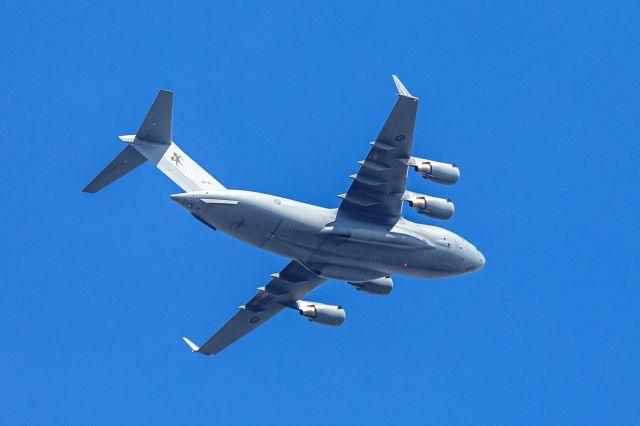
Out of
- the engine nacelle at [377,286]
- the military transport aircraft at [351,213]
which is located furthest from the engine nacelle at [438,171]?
the engine nacelle at [377,286]

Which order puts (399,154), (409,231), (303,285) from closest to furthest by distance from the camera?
1. (399,154)
2. (409,231)
3. (303,285)

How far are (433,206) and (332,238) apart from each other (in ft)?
9.80

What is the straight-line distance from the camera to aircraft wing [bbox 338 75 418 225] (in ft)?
119

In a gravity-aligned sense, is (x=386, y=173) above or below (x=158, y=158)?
above

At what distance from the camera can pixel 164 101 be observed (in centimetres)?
3844

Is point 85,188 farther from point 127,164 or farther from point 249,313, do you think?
point 249,313

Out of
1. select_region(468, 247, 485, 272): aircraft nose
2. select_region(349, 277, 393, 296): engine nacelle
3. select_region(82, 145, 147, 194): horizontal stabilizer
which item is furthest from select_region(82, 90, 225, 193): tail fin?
select_region(468, 247, 485, 272): aircraft nose

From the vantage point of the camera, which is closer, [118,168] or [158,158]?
[118,168]

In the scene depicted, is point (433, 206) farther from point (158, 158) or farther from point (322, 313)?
point (158, 158)

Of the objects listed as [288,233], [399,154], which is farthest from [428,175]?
[288,233]

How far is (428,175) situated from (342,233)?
2.83 metres

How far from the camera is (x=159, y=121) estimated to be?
38.8 m

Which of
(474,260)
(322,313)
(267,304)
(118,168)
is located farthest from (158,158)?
(474,260)

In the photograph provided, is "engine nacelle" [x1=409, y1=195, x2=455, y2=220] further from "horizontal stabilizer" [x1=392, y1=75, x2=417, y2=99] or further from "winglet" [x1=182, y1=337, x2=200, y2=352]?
"winglet" [x1=182, y1=337, x2=200, y2=352]
